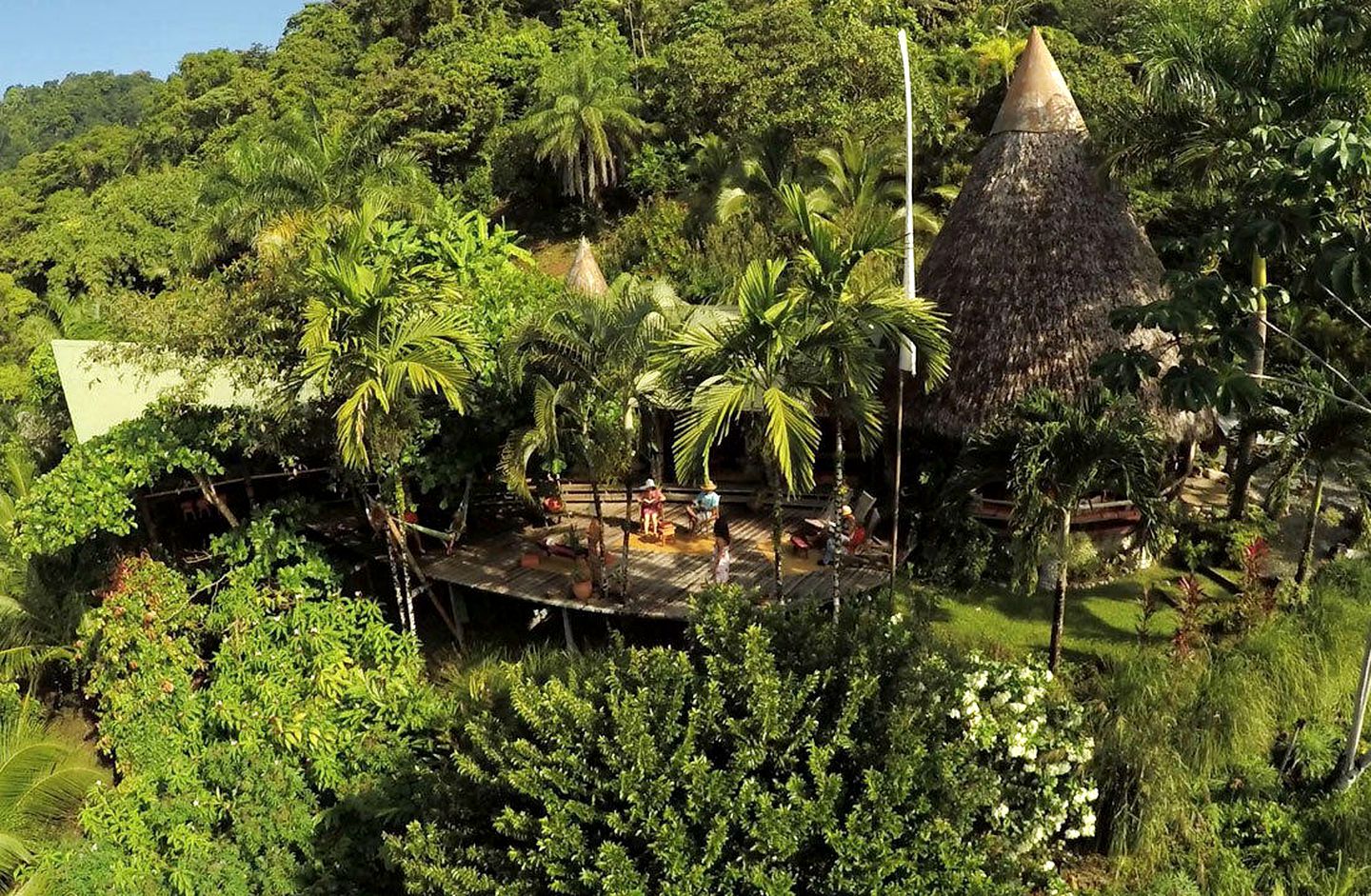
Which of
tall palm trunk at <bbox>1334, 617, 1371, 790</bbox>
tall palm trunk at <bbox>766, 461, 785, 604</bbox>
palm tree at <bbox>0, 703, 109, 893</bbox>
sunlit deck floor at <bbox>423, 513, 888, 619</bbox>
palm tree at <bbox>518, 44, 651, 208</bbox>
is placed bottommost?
palm tree at <bbox>0, 703, 109, 893</bbox>

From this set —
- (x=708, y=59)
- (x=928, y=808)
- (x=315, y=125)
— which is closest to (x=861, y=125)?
(x=708, y=59)

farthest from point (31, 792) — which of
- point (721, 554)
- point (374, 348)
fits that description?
point (721, 554)

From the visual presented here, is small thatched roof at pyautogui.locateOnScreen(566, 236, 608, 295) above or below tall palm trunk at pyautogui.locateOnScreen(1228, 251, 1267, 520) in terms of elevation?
above

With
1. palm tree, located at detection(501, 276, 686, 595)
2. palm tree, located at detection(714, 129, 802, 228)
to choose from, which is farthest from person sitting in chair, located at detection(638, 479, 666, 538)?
palm tree, located at detection(714, 129, 802, 228)

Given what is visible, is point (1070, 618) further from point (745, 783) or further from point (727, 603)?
point (745, 783)

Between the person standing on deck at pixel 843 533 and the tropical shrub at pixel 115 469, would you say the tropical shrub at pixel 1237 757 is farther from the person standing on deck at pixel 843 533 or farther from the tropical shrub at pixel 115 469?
the tropical shrub at pixel 115 469

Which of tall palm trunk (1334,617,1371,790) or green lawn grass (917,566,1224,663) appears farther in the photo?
green lawn grass (917,566,1224,663)

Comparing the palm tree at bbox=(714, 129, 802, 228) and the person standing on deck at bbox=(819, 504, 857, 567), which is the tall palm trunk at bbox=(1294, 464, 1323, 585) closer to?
the person standing on deck at bbox=(819, 504, 857, 567)
